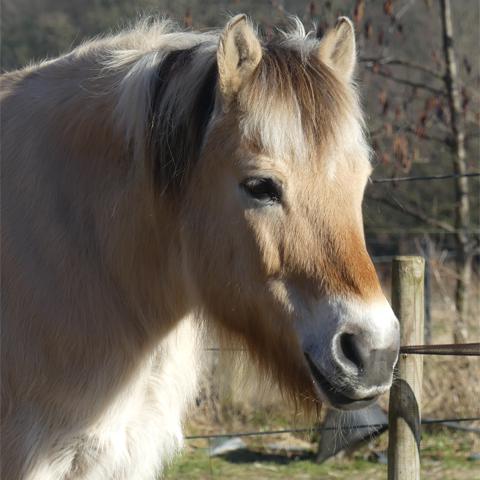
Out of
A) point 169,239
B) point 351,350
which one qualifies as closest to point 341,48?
point 169,239

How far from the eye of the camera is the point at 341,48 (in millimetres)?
3082

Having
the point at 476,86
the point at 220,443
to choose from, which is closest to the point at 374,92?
the point at 476,86

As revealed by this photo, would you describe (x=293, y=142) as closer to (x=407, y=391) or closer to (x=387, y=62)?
(x=407, y=391)

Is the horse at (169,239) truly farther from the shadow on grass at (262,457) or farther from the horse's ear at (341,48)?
the shadow on grass at (262,457)

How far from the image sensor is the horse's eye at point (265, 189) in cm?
261

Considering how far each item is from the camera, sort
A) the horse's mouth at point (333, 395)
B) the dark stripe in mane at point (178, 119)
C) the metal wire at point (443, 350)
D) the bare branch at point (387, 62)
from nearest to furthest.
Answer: the horse's mouth at point (333, 395)
the dark stripe in mane at point (178, 119)
the metal wire at point (443, 350)
the bare branch at point (387, 62)

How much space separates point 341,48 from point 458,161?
466 cm

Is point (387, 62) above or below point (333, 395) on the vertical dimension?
above

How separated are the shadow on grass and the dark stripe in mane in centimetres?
337

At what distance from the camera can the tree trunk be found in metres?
7.29

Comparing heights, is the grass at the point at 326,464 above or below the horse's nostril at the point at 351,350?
below

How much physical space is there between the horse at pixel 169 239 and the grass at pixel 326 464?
7.86 feet

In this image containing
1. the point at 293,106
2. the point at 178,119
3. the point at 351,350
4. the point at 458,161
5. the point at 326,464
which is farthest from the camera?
the point at 458,161

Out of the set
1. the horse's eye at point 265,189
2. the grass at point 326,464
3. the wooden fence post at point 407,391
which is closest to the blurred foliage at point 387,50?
the wooden fence post at point 407,391
